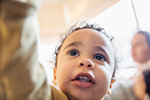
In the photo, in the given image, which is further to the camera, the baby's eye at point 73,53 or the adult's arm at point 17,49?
the baby's eye at point 73,53

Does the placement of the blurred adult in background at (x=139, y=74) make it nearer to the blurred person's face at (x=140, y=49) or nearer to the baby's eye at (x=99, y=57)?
the blurred person's face at (x=140, y=49)

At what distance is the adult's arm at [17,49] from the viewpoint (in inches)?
10.7

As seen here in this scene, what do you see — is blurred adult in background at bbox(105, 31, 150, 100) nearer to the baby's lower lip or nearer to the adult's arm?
the baby's lower lip

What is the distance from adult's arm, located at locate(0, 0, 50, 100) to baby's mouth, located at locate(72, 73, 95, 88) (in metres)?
0.17

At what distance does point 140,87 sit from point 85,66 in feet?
1.15

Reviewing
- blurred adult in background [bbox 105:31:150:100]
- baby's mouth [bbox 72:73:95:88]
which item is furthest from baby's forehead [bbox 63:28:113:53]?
blurred adult in background [bbox 105:31:150:100]

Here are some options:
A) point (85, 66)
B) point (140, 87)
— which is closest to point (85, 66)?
point (85, 66)

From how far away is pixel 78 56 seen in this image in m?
0.52

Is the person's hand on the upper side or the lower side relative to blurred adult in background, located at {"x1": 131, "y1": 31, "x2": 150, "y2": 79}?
lower

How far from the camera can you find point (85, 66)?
481 mm

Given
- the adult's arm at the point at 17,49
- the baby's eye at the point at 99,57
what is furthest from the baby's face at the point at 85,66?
the adult's arm at the point at 17,49

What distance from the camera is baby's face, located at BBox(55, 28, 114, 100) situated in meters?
0.47

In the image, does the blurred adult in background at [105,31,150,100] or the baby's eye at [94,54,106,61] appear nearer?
the baby's eye at [94,54,106,61]

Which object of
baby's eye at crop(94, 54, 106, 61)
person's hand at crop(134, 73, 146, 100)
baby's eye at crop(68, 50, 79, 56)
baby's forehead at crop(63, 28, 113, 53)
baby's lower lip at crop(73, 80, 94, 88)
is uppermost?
baby's forehead at crop(63, 28, 113, 53)
